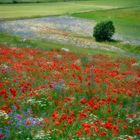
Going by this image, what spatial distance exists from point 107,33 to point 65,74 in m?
33.9

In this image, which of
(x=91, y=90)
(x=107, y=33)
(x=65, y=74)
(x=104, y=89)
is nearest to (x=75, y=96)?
(x=91, y=90)

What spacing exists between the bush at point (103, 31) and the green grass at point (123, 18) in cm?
718

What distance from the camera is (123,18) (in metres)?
77.1

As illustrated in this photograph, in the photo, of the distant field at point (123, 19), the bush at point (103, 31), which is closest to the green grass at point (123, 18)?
the distant field at point (123, 19)

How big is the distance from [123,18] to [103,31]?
1115 inches

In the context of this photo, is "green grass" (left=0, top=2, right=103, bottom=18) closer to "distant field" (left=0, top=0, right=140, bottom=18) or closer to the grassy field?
"distant field" (left=0, top=0, right=140, bottom=18)

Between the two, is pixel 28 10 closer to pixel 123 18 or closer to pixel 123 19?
pixel 123 18

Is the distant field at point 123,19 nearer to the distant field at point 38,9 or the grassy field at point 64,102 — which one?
the distant field at point 38,9

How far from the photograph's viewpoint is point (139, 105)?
14.1 m

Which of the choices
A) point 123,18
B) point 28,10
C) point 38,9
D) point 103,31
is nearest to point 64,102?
point 103,31

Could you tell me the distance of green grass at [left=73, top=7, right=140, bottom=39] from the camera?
61.7 meters

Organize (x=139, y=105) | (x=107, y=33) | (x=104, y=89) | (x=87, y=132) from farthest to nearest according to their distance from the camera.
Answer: (x=107, y=33) < (x=104, y=89) < (x=139, y=105) < (x=87, y=132)

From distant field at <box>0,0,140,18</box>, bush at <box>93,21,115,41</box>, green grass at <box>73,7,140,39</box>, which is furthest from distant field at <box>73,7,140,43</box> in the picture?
bush at <box>93,21,115,41</box>

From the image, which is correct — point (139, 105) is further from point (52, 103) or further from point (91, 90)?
point (52, 103)
